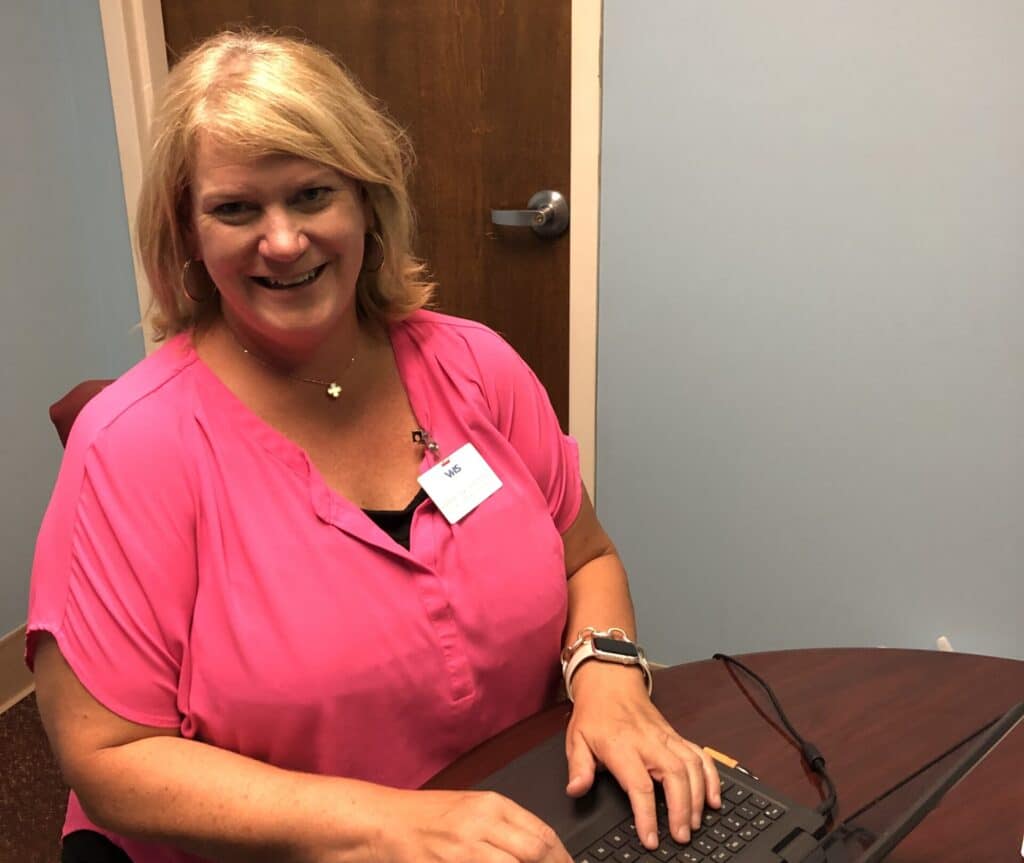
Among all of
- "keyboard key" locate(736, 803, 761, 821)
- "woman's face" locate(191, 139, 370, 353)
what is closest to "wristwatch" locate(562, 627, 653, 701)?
"keyboard key" locate(736, 803, 761, 821)

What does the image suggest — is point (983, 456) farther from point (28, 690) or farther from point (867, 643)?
point (28, 690)

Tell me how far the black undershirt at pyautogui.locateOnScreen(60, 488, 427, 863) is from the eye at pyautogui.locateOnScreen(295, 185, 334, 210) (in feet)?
1.13

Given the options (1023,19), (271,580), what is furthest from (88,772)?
(1023,19)

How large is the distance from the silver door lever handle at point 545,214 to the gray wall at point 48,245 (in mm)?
1026

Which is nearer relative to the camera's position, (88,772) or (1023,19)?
(88,772)

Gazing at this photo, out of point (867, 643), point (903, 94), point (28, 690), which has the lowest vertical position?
point (28, 690)

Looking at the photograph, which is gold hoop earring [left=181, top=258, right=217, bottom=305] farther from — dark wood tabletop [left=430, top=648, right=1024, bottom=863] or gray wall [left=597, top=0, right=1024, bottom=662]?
gray wall [left=597, top=0, right=1024, bottom=662]

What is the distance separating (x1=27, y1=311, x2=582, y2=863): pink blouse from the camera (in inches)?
39.6

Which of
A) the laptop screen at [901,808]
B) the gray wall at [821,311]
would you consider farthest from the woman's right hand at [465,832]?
the gray wall at [821,311]

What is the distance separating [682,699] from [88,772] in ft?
2.04

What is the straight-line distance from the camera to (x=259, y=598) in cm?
103

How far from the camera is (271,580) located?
40.7 inches

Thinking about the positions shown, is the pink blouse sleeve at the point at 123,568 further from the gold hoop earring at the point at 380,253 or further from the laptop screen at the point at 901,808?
the laptop screen at the point at 901,808

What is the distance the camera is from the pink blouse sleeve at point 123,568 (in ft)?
3.24
